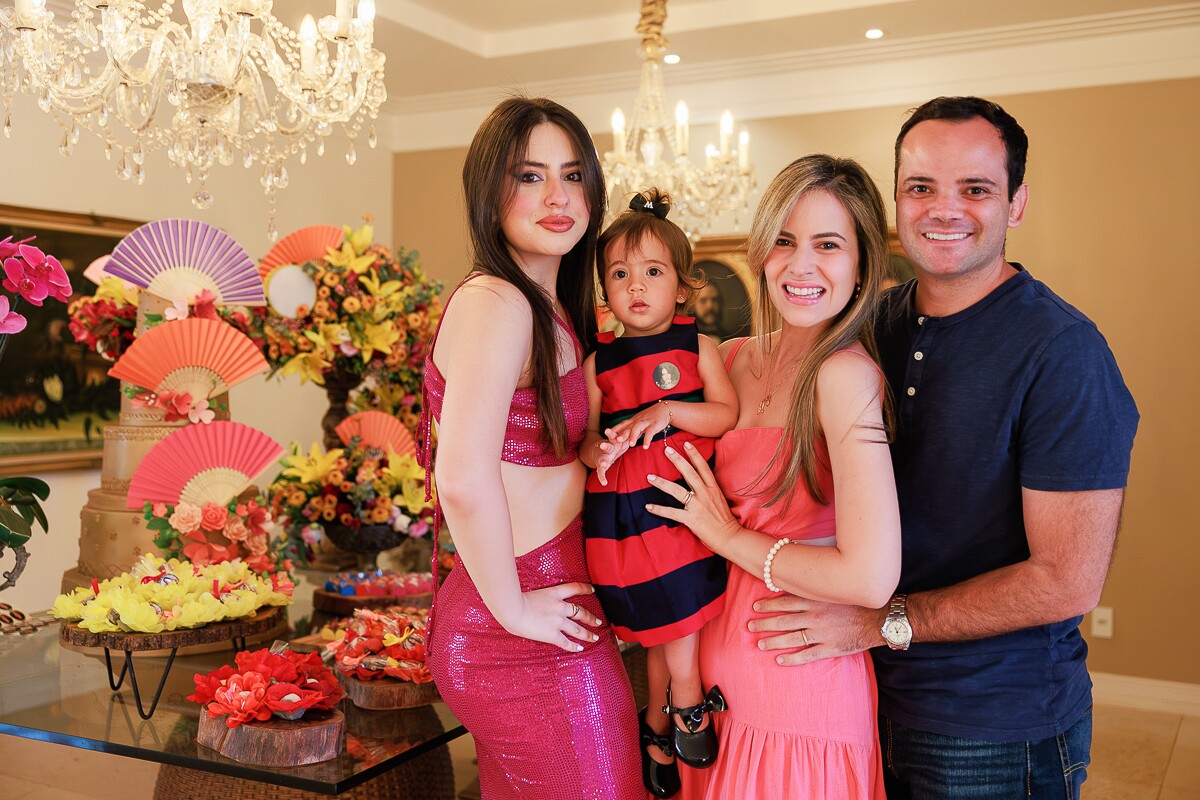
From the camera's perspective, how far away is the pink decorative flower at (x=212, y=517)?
2543 mm

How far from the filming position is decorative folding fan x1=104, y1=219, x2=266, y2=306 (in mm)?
2686

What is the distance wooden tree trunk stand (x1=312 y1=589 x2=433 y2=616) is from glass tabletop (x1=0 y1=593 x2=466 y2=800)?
39cm

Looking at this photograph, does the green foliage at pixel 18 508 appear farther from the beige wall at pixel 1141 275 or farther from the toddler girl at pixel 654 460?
the beige wall at pixel 1141 275

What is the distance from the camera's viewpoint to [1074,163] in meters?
4.91

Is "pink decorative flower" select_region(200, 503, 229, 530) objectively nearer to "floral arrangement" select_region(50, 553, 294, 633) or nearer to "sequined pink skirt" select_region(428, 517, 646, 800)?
"floral arrangement" select_region(50, 553, 294, 633)

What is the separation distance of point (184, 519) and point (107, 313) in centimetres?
73

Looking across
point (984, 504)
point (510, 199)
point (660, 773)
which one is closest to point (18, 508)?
point (510, 199)

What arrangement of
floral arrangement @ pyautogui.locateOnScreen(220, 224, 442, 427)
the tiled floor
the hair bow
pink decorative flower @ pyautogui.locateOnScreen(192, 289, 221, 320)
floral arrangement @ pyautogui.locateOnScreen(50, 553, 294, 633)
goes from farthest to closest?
floral arrangement @ pyautogui.locateOnScreen(220, 224, 442, 427) → the tiled floor → pink decorative flower @ pyautogui.locateOnScreen(192, 289, 221, 320) → floral arrangement @ pyautogui.locateOnScreen(50, 553, 294, 633) → the hair bow

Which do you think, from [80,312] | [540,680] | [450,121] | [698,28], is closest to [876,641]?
[540,680]

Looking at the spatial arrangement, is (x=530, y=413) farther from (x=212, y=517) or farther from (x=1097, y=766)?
(x=1097, y=766)

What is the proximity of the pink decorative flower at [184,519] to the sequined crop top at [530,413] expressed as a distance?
1.06 metres

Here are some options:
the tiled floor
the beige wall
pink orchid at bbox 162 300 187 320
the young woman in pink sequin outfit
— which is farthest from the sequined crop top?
the beige wall

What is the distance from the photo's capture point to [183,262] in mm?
2811

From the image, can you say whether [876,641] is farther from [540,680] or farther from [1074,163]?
[1074,163]
